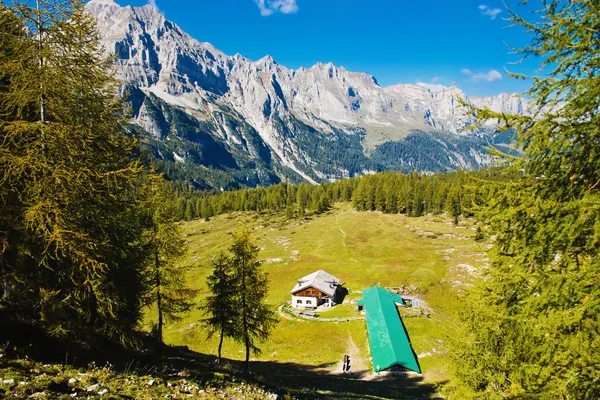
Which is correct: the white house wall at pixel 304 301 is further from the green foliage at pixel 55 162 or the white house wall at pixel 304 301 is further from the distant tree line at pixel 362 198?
the distant tree line at pixel 362 198

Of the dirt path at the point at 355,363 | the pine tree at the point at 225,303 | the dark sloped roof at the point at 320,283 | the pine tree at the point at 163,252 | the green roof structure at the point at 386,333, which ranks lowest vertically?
the dirt path at the point at 355,363

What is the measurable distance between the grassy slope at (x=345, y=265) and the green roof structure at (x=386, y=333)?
194 centimetres

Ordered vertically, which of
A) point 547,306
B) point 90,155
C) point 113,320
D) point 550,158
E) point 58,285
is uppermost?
point 90,155

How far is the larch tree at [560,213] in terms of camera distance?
6.69 metres

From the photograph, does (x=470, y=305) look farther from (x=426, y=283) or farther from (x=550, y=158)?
(x=426, y=283)

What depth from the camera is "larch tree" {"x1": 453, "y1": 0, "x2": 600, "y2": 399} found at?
6688 millimetres

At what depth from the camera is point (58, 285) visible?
1288cm

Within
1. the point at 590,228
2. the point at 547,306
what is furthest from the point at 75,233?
the point at 590,228

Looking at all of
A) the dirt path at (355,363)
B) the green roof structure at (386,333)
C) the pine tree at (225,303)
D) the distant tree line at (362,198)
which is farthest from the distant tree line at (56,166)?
the distant tree line at (362,198)

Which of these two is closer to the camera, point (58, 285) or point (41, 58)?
point (41, 58)

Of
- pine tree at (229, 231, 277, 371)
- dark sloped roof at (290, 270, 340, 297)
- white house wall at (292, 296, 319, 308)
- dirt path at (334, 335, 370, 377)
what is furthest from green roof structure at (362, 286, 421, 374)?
pine tree at (229, 231, 277, 371)

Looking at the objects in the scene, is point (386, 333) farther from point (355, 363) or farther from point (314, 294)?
point (314, 294)

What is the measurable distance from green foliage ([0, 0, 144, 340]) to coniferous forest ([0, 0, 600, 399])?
0.06 m

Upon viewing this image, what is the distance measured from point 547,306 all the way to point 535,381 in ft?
7.57
